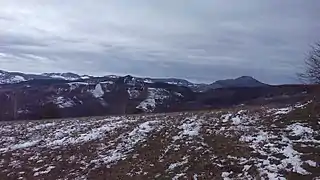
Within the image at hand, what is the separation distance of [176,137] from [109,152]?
9.24 feet

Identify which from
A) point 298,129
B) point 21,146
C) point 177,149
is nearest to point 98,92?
point 21,146

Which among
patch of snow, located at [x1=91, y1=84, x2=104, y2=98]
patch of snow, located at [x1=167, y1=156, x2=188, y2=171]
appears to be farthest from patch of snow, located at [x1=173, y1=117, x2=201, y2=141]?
patch of snow, located at [x1=91, y1=84, x2=104, y2=98]

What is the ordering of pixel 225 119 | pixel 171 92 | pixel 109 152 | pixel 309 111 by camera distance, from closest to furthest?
→ pixel 109 152, pixel 309 111, pixel 225 119, pixel 171 92

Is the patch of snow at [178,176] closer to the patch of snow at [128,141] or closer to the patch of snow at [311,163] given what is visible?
the patch of snow at [128,141]

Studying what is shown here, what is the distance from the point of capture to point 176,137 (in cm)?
1694

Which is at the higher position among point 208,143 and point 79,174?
point 208,143

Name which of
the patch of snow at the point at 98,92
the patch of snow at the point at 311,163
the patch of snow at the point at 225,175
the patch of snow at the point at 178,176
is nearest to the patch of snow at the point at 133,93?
the patch of snow at the point at 98,92

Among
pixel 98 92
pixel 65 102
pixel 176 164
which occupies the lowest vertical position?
pixel 65 102

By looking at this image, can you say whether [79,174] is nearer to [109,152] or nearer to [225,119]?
[109,152]

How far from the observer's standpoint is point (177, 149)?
1522 cm

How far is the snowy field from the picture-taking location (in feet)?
40.6

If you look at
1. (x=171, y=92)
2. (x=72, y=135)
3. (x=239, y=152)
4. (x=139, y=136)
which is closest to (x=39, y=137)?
(x=72, y=135)

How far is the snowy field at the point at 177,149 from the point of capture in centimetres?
1238

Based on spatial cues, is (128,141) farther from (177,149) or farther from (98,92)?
(98,92)
